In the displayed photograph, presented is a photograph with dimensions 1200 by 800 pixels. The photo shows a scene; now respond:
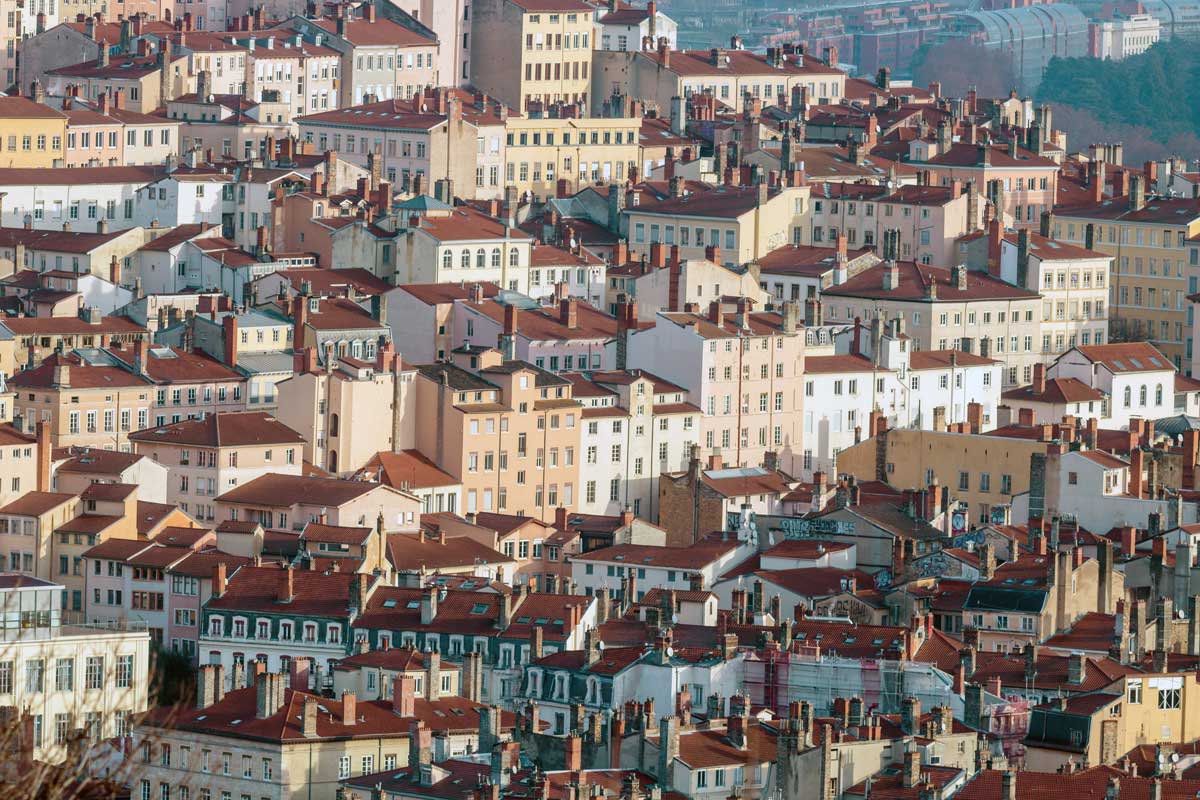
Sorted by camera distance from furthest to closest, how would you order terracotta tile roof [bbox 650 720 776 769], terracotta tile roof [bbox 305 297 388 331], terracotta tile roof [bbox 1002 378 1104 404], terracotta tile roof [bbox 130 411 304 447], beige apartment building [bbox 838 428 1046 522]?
terracotta tile roof [bbox 1002 378 1104 404]
terracotta tile roof [bbox 305 297 388 331]
beige apartment building [bbox 838 428 1046 522]
terracotta tile roof [bbox 130 411 304 447]
terracotta tile roof [bbox 650 720 776 769]

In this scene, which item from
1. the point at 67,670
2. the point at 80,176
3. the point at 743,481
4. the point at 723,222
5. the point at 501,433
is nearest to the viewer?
the point at 67,670

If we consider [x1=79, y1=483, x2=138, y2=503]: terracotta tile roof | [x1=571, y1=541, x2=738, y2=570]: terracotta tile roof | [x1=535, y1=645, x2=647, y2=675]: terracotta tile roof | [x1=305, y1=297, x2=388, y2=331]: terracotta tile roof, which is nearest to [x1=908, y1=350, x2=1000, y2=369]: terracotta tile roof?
[x1=305, y1=297, x2=388, y2=331]: terracotta tile roof

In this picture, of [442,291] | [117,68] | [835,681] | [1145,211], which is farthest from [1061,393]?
[117,68]

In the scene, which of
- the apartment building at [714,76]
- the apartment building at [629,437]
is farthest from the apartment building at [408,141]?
the apartment building at [629,437]

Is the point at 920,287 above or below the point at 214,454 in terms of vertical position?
above

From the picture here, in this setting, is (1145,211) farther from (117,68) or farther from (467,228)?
(117,68)

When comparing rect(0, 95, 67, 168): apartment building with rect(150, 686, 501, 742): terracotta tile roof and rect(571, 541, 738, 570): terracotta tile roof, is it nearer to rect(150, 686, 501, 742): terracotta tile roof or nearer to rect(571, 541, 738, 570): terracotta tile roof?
rect(571, 541, 738, 570): terracotta tile roof

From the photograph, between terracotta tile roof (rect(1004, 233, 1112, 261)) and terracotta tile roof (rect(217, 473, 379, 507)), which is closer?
terracotta tile roof (rect(217, 473, 379, 507))
